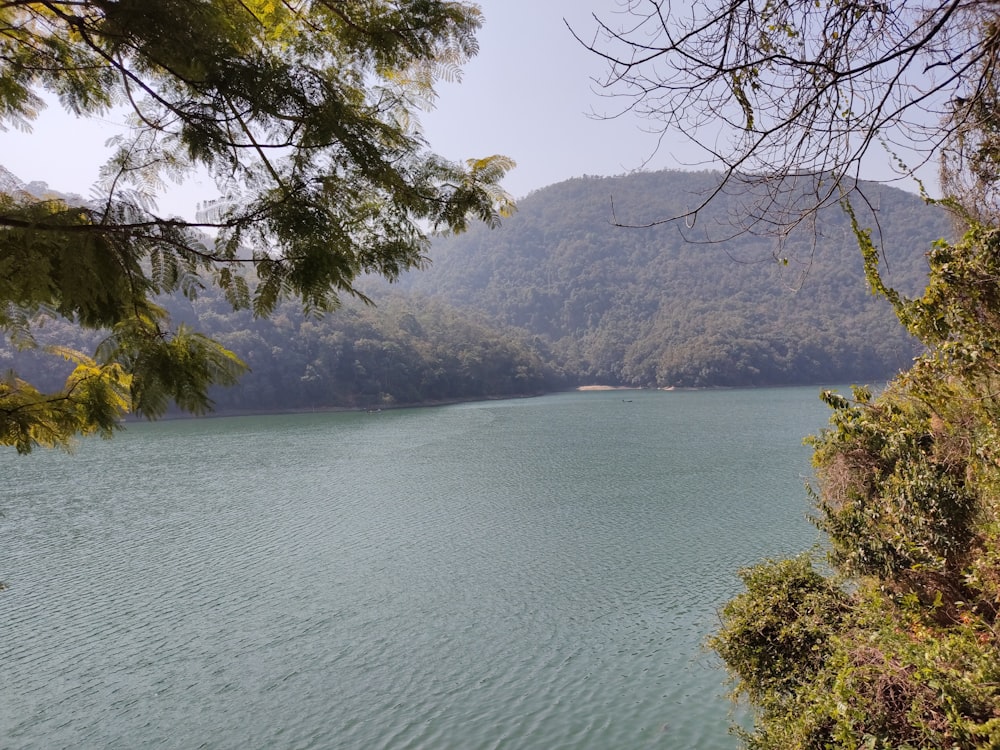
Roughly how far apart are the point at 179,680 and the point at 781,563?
620 cm

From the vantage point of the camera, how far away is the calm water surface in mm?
5586

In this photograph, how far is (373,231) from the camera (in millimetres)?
2350

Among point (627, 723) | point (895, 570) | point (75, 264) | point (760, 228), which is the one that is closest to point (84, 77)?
point (75, 264)

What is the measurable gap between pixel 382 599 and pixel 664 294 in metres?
84.6

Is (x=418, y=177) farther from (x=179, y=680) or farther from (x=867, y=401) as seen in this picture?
(x=179, y=680)

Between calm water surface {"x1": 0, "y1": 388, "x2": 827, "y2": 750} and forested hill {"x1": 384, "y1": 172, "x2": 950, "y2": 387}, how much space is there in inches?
1189

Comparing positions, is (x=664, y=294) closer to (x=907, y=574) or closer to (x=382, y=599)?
(x=382, y=599)

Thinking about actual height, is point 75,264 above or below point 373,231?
below

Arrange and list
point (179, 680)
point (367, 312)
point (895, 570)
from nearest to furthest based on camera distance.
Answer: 1. point (895, 570)
2. point (179, 680)
3. point (367, 312)

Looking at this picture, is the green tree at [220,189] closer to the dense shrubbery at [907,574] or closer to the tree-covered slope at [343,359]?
the dense shrubbery at [907,574]

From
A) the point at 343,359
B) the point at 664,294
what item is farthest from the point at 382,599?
the point at 664,294

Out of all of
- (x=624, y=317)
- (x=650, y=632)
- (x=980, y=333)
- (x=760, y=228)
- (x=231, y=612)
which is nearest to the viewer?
(x=760, y=228)

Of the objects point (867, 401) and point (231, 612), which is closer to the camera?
point (867, 401)

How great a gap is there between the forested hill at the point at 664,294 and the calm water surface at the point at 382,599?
3019 cm
